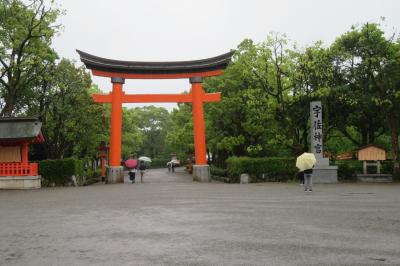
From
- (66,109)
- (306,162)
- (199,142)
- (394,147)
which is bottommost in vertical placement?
(306,162)

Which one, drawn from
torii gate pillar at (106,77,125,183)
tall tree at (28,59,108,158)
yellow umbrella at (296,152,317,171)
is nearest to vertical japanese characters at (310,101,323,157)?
yellow umbrella at (296,152,317,171)

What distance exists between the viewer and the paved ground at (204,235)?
211 inches

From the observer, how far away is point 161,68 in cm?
2466

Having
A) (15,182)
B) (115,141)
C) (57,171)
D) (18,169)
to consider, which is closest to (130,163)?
(115,141)

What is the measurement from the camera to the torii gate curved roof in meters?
24.3

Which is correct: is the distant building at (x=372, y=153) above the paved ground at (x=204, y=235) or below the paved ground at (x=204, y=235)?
above

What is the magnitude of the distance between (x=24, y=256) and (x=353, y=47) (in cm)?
2364

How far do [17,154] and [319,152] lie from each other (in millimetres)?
16508

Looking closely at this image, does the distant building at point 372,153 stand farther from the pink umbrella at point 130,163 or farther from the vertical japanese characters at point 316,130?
the pink umbrella at point 130,163

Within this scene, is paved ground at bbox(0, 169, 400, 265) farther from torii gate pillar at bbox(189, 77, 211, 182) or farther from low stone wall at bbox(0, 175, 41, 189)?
torii gate pillar at bbox(189, 77, 211, 182)

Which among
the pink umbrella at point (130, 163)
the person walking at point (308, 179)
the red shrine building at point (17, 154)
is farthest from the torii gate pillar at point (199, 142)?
the person walking at point (308, 179)

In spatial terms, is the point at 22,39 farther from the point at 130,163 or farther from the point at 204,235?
the point at 204,235

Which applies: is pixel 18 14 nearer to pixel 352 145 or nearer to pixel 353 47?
pixel 353 47

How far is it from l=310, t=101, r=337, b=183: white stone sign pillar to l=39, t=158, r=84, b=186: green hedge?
12898 millimetres
